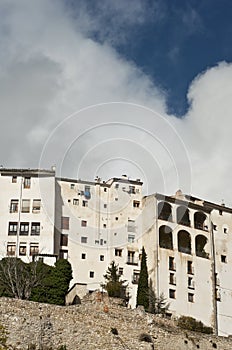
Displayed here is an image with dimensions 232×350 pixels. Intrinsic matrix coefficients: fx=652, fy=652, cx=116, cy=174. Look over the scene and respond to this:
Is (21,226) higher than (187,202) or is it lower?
lower

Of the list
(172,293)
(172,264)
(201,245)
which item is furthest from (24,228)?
(201,245)

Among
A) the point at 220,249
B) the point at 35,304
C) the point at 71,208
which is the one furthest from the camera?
the point at 220,249

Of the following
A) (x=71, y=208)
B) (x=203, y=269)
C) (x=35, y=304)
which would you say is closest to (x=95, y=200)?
(x=71, y=208)

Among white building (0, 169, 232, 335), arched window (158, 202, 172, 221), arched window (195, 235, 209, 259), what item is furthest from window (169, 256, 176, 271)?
arched window (158, 202, 172, 221)

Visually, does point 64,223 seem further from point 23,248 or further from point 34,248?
point 23,248

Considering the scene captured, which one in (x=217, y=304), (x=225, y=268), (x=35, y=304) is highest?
(x=225, y=268)

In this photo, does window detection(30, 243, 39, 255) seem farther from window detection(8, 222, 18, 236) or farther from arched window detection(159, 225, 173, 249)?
arched window detection(159, 225, 173, 249)

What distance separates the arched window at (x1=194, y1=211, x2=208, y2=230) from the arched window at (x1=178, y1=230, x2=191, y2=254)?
7.52ft

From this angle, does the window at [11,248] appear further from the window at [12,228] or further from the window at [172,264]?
the window at [172,264]

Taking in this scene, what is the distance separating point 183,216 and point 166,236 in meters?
4.29

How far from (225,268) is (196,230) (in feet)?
22.0

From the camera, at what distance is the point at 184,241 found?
8600 centimetres

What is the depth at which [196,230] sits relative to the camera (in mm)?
86562

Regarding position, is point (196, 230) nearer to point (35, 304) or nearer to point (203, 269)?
point (203, 269)
